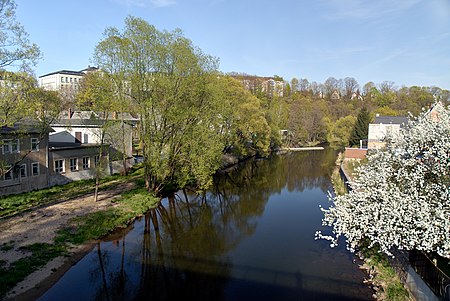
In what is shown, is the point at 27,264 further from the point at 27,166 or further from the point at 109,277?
the point at 27,166

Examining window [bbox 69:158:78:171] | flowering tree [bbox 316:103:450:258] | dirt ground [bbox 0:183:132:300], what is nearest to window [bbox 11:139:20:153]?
window [bbox 69:158:78:171]

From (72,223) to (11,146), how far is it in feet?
29.5

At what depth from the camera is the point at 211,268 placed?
44.7ft

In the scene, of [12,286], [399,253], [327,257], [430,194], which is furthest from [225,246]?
[430,194]

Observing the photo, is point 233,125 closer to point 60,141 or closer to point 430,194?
point 60,141

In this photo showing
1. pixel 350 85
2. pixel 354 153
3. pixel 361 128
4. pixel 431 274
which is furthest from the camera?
pixel 350 85

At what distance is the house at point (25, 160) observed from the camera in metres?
21.4

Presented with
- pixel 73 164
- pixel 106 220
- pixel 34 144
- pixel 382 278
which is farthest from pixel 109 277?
pixel 73 164

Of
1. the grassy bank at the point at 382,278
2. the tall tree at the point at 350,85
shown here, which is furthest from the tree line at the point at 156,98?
the tall tree at the point at 350,85

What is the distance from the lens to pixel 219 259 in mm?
14586

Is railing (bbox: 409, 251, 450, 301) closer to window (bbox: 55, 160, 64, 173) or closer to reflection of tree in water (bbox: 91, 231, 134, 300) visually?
reflection of tree in water (bbox: 91, 231, 134, 300)

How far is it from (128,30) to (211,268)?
15.5 metres

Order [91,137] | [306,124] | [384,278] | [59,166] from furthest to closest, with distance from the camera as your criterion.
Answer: [306,124]
[91,137]
[59,166]
[384,278]

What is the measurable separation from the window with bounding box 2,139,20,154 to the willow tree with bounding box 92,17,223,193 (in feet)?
25.9
